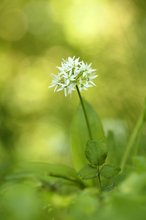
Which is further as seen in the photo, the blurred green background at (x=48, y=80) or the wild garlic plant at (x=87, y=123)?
the wild garlic plant at (x=87, y=123)

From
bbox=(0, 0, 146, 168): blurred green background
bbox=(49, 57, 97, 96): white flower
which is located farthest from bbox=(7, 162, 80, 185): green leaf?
bbox=(0, 0, 146, 168): blurred green background

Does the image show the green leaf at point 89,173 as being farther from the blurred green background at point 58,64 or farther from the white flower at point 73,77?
the blurred green background at point 58,64

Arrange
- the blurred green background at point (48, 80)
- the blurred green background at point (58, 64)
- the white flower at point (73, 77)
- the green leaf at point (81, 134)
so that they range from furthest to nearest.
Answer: the blurred green background at point (58, 64)
the green leaf at point (81, 134)
the white flower at point (73, 77)
the blurred green background at point (48, 80)

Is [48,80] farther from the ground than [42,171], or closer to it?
farther from the ground

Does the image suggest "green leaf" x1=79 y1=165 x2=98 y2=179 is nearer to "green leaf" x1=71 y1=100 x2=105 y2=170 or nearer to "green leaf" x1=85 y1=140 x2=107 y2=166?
"green leaf" x1=85 y1=140 x2=107 y2=166

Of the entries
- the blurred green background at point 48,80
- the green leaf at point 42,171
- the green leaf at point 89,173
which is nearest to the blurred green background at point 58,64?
the blurred green background at point 48,80

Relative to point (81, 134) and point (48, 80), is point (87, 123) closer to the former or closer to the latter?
point (81, 134)

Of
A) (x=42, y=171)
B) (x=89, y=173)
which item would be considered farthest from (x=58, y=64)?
(x=89, y=173)
